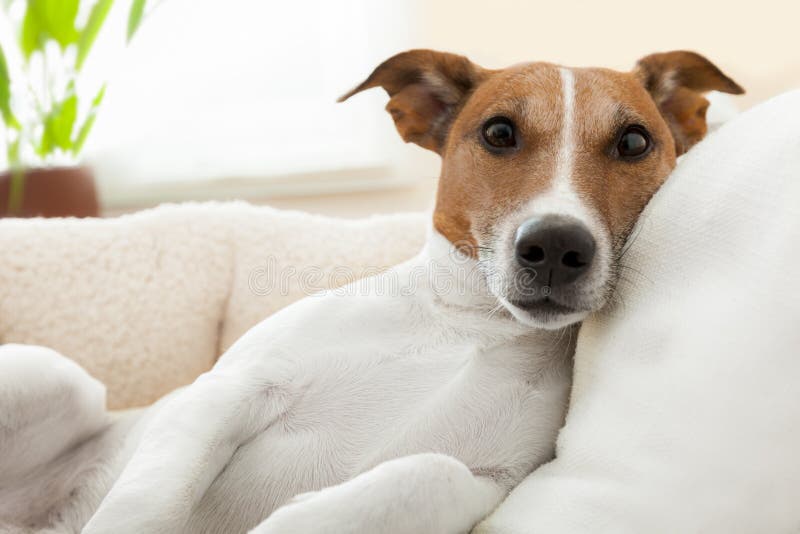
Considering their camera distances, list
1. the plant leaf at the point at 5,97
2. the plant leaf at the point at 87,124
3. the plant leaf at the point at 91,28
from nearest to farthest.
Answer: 1. the plant leaf at the point at 5,97
2. the plant leaf at the point at 91,28
3. the plant leaf at the point at 87,124

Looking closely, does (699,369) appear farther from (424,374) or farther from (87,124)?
(87,124)

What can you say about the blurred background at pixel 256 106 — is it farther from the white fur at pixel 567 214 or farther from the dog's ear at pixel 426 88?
the white fur at pixel 567 214

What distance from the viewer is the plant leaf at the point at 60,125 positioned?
123 inches

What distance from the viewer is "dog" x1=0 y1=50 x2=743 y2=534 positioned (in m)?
1.14

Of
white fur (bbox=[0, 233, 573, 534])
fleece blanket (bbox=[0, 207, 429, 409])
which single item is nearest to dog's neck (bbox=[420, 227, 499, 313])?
white fur (bbox=[0, 233, 573, 534])

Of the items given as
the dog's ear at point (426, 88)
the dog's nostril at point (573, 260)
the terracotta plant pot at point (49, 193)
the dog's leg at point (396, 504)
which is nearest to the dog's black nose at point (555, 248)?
the dog's nostril at point (573, 260)

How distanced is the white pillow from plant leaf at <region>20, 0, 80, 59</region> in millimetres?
2786

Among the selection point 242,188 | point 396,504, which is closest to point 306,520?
point 396,504

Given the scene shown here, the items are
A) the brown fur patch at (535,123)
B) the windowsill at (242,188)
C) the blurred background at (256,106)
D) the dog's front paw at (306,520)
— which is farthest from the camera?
the windowsill at (242,188)

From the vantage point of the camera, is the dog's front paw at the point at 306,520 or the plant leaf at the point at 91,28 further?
the plant leaf at the point at 91,28

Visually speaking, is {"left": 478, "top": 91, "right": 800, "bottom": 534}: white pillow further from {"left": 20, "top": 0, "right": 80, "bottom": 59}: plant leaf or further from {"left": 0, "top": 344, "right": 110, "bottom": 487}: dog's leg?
{"left": 20, "top": 0, "right": 80, "bottom": 59}: plant leaf

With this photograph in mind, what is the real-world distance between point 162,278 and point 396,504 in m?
1.32

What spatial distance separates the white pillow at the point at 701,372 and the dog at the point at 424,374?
104 mm

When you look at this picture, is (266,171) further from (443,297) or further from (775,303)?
(775,303)
